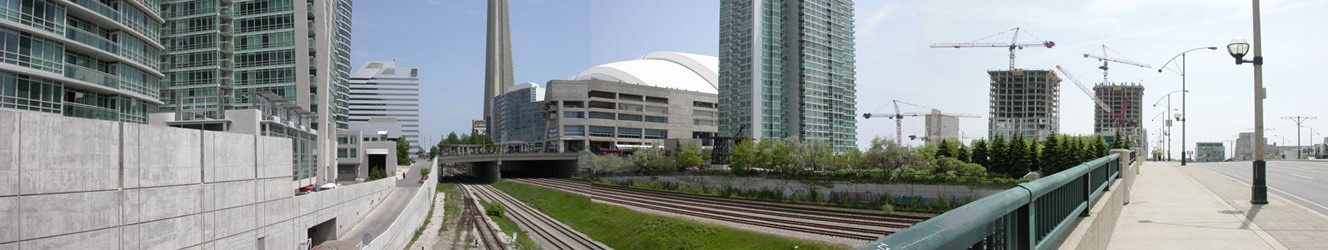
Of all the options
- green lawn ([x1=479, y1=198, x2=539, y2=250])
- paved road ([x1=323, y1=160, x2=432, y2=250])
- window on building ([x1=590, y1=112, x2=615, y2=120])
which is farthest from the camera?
window on building ([x1=590, y1=112, x2=615, y2=120])

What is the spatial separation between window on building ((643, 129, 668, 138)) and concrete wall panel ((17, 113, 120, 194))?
10062 centimetres

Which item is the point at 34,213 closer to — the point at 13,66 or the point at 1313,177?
the point at 13,66

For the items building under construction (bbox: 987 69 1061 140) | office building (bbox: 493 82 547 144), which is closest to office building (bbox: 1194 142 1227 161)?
building under construction (bbox: 987 69 1061 140)

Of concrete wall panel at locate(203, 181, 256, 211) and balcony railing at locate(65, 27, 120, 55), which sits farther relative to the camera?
balcony railing at locate(65, 27, 120, 55)

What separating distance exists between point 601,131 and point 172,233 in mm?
94034

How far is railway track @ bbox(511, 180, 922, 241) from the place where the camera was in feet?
114

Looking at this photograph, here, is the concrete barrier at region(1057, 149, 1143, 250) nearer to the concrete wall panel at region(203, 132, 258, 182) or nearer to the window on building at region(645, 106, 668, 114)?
the concrete wall panel at region(203, 132, 258, 182)

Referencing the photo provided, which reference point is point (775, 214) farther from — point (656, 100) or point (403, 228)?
point (656, 100)

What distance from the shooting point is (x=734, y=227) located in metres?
38.2

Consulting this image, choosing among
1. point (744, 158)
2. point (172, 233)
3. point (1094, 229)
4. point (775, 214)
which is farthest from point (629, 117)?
point (1094, 229)

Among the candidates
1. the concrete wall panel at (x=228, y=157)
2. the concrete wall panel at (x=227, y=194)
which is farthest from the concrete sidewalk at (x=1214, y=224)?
the concrete wall panel at (x=228, y=157)

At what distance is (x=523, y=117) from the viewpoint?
134875 mm

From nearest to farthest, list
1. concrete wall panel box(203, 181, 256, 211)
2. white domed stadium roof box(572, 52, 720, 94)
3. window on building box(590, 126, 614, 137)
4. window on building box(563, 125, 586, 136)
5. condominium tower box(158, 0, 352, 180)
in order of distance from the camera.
Result: concrete wall panel box(203, 181, 256, 211) < condominium tower box(158, 0, 352, 180) < window on building box(563, 125, 586, 136) < window on building box(590, 126, 614, 137) < white domed stadium roof box(572, 52, 720, 94)

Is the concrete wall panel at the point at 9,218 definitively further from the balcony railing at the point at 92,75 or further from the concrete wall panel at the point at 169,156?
the balcony railing at the point at 92,75
